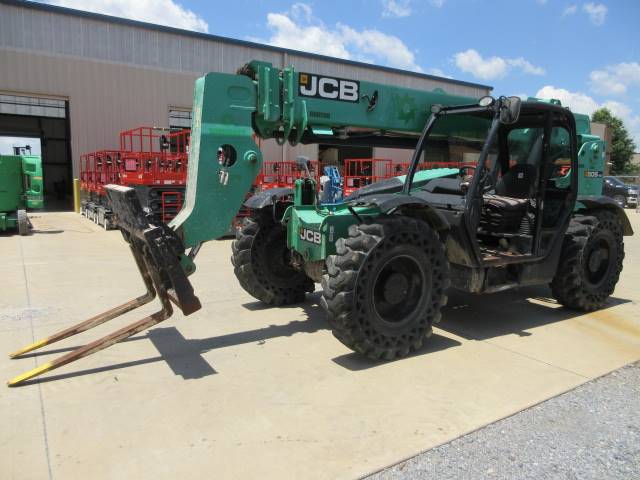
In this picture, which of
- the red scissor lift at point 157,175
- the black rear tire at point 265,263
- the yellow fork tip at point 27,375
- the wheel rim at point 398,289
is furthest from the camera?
the red scissor lift at point 157,175

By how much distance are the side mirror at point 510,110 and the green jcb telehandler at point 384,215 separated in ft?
0.06

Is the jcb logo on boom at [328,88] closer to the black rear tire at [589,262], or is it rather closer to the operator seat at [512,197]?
the operator seat at [512,197]

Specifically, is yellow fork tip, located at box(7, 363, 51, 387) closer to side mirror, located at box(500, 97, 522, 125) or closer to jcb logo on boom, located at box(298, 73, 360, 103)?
jcb logo on boom, located at box(298, 73, 360, 103)

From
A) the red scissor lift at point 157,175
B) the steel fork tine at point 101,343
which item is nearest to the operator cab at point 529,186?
the steel fork tine at point 101,343

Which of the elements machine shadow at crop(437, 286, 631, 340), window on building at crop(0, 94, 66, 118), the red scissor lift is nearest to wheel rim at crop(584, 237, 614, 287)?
machine shadow at crop(437, 286, 631, 340)

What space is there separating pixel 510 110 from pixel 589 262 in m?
2.51

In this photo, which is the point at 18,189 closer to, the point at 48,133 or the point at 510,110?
the point at 510,110

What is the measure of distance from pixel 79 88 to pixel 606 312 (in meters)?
19.4

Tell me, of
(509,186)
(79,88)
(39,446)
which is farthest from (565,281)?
(79,88)

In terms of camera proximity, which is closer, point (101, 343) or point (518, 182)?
point (101, 343)

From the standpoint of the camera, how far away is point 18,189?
12930 millimetres

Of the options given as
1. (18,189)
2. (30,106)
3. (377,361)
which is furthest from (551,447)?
(30,106)

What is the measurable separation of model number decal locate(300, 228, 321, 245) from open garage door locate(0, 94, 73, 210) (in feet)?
91.4

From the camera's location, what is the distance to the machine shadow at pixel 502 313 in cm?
530
